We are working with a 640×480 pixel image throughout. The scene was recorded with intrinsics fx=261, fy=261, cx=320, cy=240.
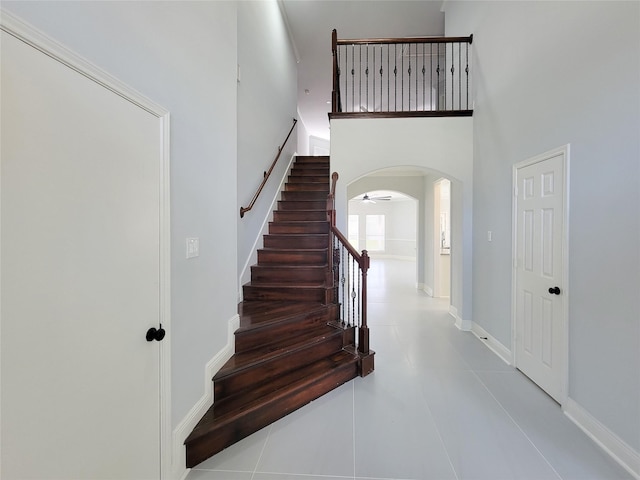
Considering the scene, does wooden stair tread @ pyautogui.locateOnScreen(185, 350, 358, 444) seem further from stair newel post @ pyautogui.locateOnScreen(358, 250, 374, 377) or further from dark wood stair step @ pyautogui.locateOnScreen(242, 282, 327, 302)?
dark wood stair step @ pyautogui.locateOnScreen(242, 282, 327, 302)

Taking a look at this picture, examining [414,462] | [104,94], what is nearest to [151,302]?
[104,94]

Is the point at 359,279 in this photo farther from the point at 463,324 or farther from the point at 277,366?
the point at 463,324

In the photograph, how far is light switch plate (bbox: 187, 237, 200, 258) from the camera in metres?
1.56

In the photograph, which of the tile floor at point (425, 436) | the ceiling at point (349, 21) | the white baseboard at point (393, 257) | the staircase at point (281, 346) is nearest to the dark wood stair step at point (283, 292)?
the staircase at point (281, 346)

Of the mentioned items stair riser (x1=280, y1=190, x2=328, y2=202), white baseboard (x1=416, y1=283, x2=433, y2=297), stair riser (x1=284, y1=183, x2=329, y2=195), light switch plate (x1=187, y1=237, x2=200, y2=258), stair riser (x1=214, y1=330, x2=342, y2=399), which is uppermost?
stair riser (x1=284, y1=183, x2=329, y2=195)

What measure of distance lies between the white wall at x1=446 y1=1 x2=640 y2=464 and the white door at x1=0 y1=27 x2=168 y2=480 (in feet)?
8.84

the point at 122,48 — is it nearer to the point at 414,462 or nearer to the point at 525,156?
Result: the point at 414,462

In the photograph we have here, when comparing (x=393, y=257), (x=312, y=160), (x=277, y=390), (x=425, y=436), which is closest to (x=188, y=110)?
(x=277, y=390)

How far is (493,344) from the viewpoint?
3100 millimetres

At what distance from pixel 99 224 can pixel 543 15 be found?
3.59m

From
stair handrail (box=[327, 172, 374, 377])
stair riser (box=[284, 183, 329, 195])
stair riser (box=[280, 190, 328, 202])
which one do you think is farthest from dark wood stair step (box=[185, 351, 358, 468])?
stair riser (box=[284, 183, 329, 195])

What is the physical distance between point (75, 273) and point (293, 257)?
2.57 m

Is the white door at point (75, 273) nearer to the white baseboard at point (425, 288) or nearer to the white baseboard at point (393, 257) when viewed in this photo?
the white baseboard at point (425, 288)

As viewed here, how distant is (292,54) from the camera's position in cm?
564
